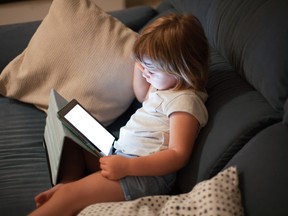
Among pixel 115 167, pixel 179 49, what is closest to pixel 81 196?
pixel 115 167

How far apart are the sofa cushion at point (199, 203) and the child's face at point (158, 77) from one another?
359 millimetres

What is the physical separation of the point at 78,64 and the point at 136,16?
1.75ft

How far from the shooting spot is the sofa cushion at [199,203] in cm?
80

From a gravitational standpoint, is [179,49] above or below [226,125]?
above

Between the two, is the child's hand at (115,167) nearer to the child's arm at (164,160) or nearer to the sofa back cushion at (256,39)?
the child's arm at (164,160)

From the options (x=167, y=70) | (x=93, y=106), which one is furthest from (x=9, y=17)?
(x=167, y=70)

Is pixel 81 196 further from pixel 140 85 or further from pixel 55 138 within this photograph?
pixel 140 85

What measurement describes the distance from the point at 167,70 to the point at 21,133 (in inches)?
26.0

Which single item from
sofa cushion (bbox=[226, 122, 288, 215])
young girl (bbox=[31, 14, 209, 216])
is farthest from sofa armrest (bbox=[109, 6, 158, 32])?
sofa cushion (bbox=[226, 122, 288, 215])

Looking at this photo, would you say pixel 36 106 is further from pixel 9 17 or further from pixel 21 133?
pixel 9 17

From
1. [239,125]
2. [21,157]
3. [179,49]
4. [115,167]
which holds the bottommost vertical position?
[21,157]

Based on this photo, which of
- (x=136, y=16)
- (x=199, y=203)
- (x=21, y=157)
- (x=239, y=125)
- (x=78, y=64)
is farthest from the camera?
(x=136, y=16)

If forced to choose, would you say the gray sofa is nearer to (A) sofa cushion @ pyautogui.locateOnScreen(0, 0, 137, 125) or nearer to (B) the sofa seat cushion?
(B) the sofa seat cushion

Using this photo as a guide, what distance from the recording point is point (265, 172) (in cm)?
84
